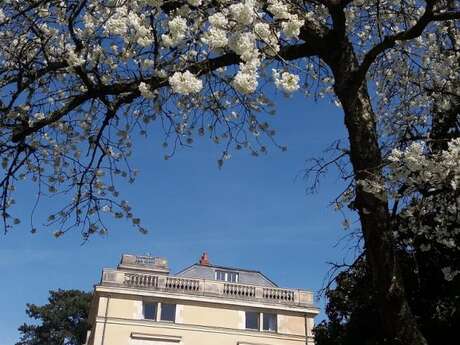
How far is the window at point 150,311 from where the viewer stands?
27.3 meters

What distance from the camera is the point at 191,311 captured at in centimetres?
2758

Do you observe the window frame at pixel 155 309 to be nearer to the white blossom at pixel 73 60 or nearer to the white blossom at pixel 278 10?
the white blossom at pixel 73 60

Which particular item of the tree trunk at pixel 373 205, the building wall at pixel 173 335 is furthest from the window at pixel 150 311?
the tree trunk at pixel 373 205

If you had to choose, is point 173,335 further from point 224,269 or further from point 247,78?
point 247,78

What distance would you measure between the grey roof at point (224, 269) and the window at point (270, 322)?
3.46m

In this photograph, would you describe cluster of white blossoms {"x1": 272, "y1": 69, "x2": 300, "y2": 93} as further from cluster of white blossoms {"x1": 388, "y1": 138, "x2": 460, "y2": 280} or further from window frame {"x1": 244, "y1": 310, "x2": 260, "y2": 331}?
window frame {"x1": 244, "y1": 310, "x2": 260, "y2": 331}

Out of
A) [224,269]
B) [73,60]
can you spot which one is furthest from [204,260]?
[73,60]

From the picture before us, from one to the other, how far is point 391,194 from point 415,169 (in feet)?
1.26

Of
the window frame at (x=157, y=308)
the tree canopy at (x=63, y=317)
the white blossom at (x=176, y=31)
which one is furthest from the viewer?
the tree canopy at (x=63, y=317)

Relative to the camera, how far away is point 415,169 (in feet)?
17.4

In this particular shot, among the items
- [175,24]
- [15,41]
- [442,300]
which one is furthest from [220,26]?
[442,300]

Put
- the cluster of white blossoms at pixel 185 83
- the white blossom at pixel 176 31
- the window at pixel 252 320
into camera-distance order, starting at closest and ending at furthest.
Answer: the cluster of white blossoms at pixel 185 83 < the white blossom at pixel 176 31 < the window at pixel 252 320

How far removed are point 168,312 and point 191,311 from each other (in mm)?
1092

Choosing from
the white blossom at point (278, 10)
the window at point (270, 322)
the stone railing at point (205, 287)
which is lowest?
the white blossom at point (278, 10)
